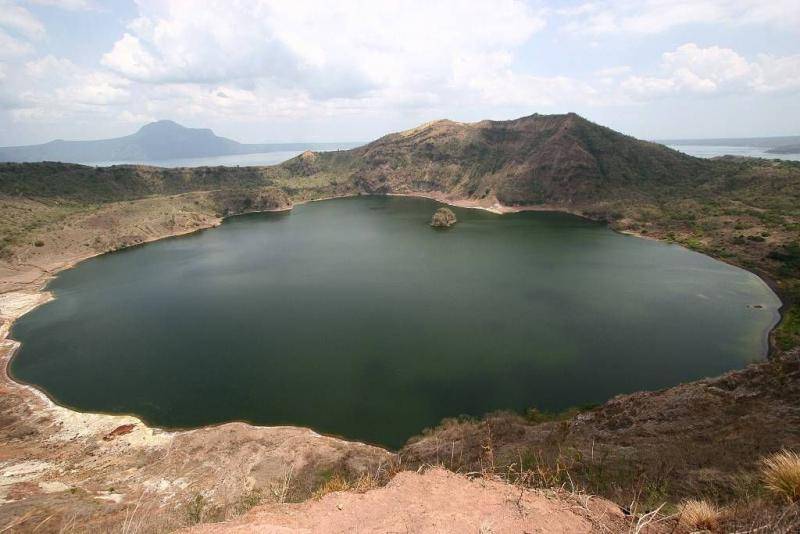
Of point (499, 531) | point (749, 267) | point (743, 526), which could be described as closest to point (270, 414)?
point (499, 531)

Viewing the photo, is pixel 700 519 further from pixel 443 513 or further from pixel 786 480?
pixel 443 513

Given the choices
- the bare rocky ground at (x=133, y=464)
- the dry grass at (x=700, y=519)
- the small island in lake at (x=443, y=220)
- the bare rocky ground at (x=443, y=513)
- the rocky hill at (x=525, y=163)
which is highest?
the rocky hill at (x=525, y=163)

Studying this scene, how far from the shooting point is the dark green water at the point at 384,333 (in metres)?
34.1

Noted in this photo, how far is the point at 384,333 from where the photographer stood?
44.5 meters

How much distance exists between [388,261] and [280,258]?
920 inches

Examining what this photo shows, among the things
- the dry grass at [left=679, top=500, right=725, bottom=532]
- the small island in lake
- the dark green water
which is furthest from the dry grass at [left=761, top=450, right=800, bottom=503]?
the small island in lake

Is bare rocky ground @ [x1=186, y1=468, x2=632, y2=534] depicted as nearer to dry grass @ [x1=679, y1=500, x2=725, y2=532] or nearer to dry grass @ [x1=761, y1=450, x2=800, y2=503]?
dry grass @ [x1=679, y1=500, x2=725, y2=532]

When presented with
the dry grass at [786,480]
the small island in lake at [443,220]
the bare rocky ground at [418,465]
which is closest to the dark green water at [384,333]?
the bare rocky ground at [418,465]

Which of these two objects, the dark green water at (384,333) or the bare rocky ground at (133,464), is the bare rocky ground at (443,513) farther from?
the dark green water at (384,333)

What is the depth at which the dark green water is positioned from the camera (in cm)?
3409

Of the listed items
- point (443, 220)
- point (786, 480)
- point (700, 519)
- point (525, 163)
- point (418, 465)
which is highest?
point (525, 163)

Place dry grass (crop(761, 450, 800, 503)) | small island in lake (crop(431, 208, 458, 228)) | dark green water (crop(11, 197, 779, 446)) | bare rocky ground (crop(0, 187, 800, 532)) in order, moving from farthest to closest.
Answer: small island in lake (crop(431, 208, 458, 228))
dark green water (crop(11, 197, 779, 446))
bare rocky ground (crop(0, 187, 800, 532))
dry grass (crop(761, 450, 800, 503))

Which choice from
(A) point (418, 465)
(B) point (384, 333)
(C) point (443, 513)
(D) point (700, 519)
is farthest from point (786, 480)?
(B) point (384, 333)

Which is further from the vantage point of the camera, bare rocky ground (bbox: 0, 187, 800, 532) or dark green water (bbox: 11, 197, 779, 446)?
dark green water (bbox: 11, 197, 779, 446)
